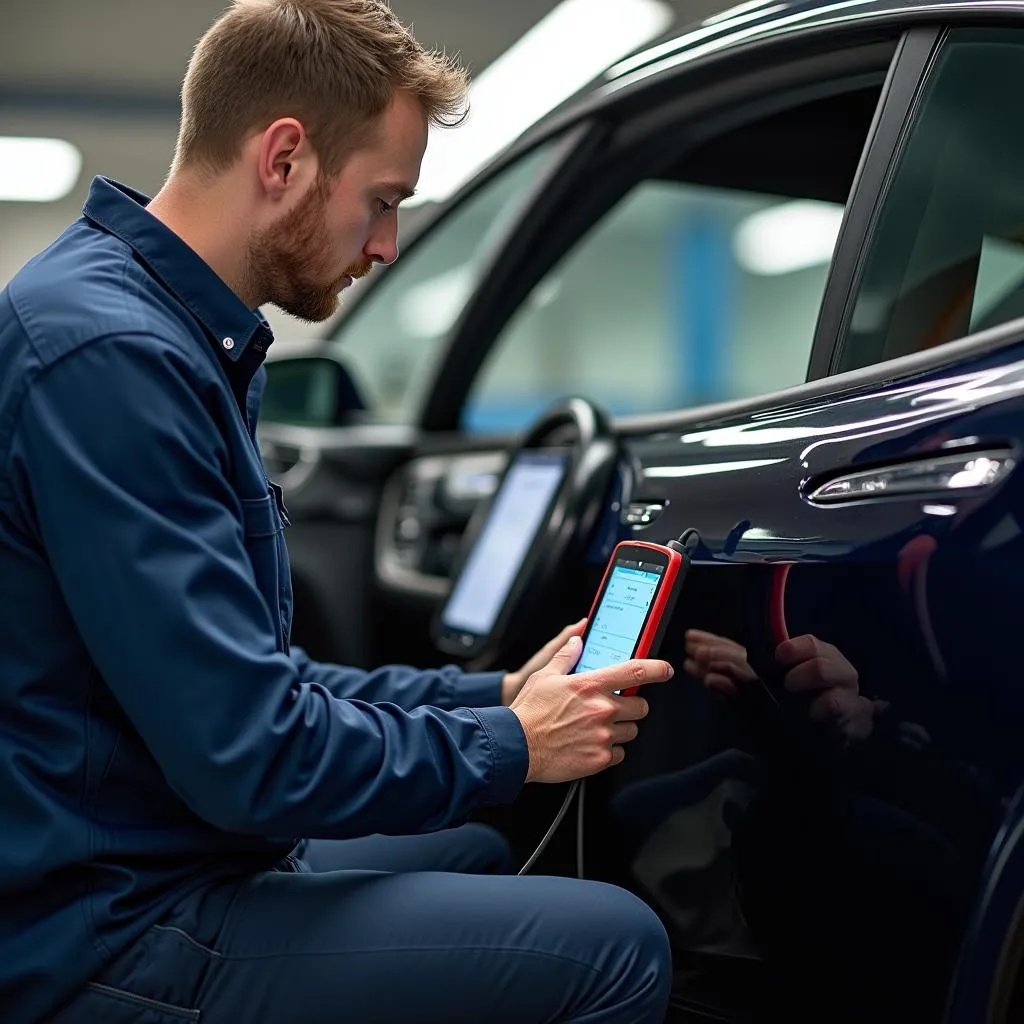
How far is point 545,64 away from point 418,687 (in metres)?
5.47

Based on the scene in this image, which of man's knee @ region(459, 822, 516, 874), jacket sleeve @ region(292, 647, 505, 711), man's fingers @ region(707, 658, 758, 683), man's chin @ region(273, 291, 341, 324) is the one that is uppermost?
man's chin @ region(273, 291, 341, 324)

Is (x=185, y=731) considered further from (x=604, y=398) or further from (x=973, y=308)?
(x=604, y=398)

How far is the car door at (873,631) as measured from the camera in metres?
1.13

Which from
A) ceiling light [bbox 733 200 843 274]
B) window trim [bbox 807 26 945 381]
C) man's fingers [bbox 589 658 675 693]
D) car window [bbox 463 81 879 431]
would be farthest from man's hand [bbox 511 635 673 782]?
ceiling light [bbox 733 200 843 274]

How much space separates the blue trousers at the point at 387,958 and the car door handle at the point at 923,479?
0.48m

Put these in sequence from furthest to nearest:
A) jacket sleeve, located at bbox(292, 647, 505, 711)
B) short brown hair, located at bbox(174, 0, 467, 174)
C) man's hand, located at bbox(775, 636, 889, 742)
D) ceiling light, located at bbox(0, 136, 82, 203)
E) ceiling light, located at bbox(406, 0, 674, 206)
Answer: ceiling light, located at bbox(0, 136, 82, 203)
ceiling light, located at bbox(406, 0, 674, 206)
jacket sleeve, located at bbox(292, 647, 505, 711)
short brown hair, located at bbox(174, 0, 467, 174)
man's hand, located at bbox(775, 636, 889, 742)

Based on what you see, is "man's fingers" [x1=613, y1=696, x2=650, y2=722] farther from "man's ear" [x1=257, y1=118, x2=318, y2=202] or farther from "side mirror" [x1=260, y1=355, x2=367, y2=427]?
"side mirror" [x1=260, y1=355, x2=367, y2=427]

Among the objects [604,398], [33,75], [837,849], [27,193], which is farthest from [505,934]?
[604,398]

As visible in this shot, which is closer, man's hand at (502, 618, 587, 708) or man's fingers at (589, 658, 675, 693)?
man's fingers at (589, 658, 675, 693)

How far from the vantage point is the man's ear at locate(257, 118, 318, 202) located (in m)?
1.32

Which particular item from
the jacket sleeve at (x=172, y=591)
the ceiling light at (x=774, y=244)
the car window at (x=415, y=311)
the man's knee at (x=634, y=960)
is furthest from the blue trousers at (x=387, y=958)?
the ceiling light at (x=774, y=244)

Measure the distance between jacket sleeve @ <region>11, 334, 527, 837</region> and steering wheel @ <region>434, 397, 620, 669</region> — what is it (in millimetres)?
673

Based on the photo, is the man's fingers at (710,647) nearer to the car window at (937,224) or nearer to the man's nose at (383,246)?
the car window at (937,224)

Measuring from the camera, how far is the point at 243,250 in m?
1.37
